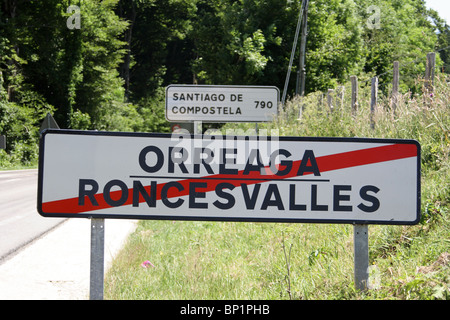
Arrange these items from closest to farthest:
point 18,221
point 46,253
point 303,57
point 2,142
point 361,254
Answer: point 361,254
point 46,253
point 18,221
point 303,57
point 2,142

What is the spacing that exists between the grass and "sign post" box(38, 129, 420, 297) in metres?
0.41

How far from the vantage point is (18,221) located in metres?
9.14

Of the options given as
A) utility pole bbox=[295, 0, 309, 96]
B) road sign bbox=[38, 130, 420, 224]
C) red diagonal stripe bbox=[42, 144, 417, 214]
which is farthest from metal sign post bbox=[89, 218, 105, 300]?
utility pole bbox=[295, 0, 309, 96]

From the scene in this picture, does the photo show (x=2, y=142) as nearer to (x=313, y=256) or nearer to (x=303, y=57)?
(x=303, y=57)

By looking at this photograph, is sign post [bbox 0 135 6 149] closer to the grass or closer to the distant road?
the distant road

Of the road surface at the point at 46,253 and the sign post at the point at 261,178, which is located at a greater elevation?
the sign post at the point at 261,178

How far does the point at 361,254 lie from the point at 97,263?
3.61 feet

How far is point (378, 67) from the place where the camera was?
41.6 meters

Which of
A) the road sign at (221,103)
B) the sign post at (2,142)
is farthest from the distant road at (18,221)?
the sign post at (2,142)

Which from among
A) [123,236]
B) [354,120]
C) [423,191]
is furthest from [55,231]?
[423,191]

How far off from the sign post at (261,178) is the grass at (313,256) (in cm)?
41

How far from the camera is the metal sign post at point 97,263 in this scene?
2.09m

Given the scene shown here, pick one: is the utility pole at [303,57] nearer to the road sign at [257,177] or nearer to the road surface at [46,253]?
the road surface at [46,253]

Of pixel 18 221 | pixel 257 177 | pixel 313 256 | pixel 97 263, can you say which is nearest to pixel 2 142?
pixel 18 221
